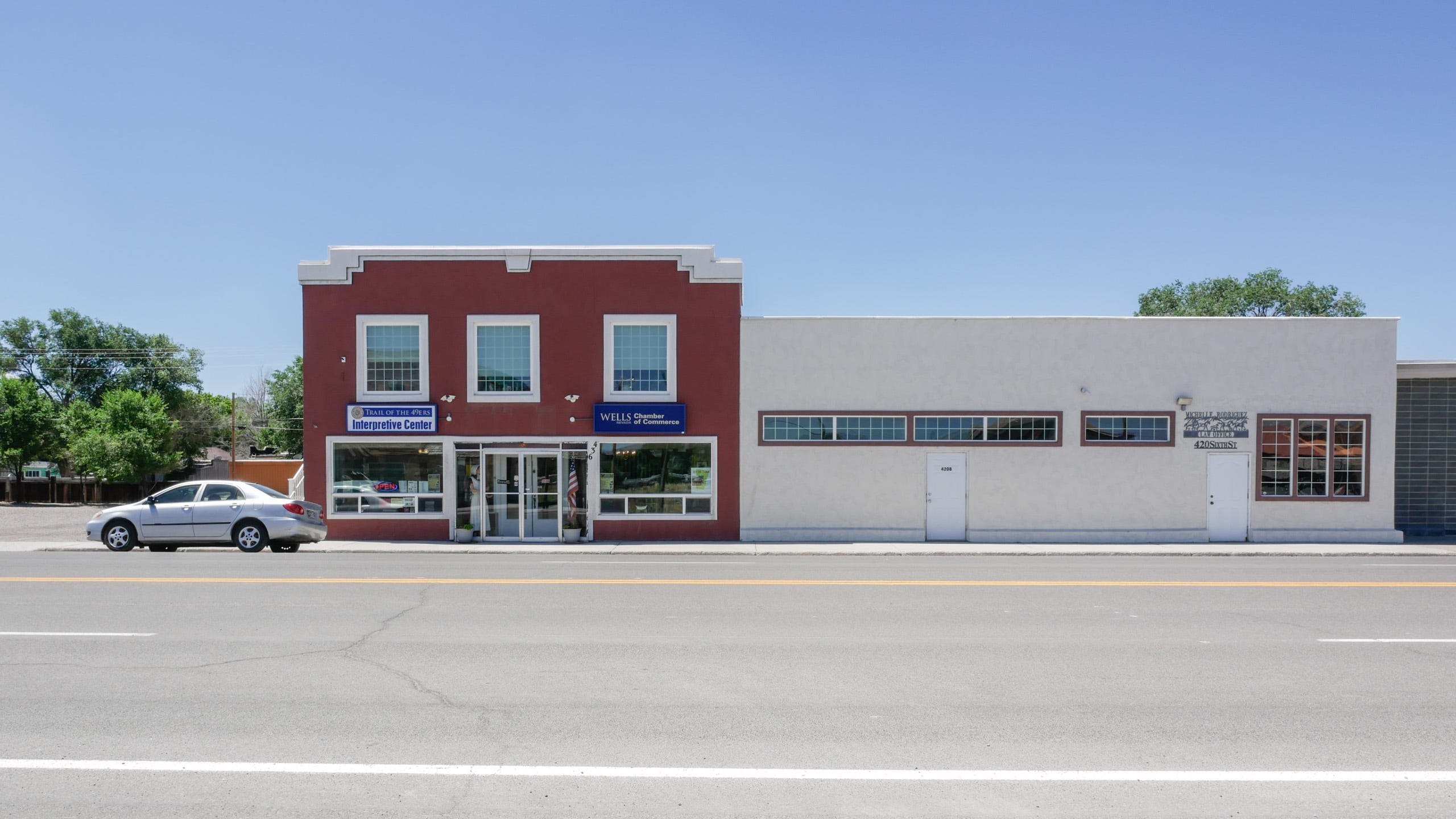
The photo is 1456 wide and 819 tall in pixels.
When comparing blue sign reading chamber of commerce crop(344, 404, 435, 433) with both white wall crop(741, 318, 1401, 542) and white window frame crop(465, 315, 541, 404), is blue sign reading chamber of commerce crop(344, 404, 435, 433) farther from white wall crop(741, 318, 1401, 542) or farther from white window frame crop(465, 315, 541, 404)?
white wall crop(741, 318, 1401, 542)

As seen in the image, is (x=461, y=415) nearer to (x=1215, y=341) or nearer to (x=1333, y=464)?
(x=1215, y=341)

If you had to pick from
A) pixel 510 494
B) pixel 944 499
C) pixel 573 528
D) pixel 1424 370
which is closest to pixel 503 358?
pixel 510 494

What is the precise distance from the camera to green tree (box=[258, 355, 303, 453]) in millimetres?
64188

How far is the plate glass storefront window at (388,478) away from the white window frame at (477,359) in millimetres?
1616

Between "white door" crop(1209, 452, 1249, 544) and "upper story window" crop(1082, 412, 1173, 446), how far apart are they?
131 cm

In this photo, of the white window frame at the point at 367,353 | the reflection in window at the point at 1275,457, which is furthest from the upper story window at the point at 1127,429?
the white window frame at the point at 367,353

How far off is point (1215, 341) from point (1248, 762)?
17699 millimetres

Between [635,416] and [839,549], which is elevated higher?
[635,416]

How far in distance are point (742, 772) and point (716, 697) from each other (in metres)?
1.58

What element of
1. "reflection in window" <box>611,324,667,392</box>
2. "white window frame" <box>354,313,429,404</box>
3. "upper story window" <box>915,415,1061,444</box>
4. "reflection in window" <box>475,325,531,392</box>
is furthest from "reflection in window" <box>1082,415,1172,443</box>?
"white window frame" <box>354,313,429,404</box>

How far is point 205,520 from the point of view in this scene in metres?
17.4

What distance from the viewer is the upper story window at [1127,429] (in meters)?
20.6

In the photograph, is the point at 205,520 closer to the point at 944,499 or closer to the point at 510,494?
the point at 510,494

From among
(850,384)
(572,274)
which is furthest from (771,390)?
(572,274)
